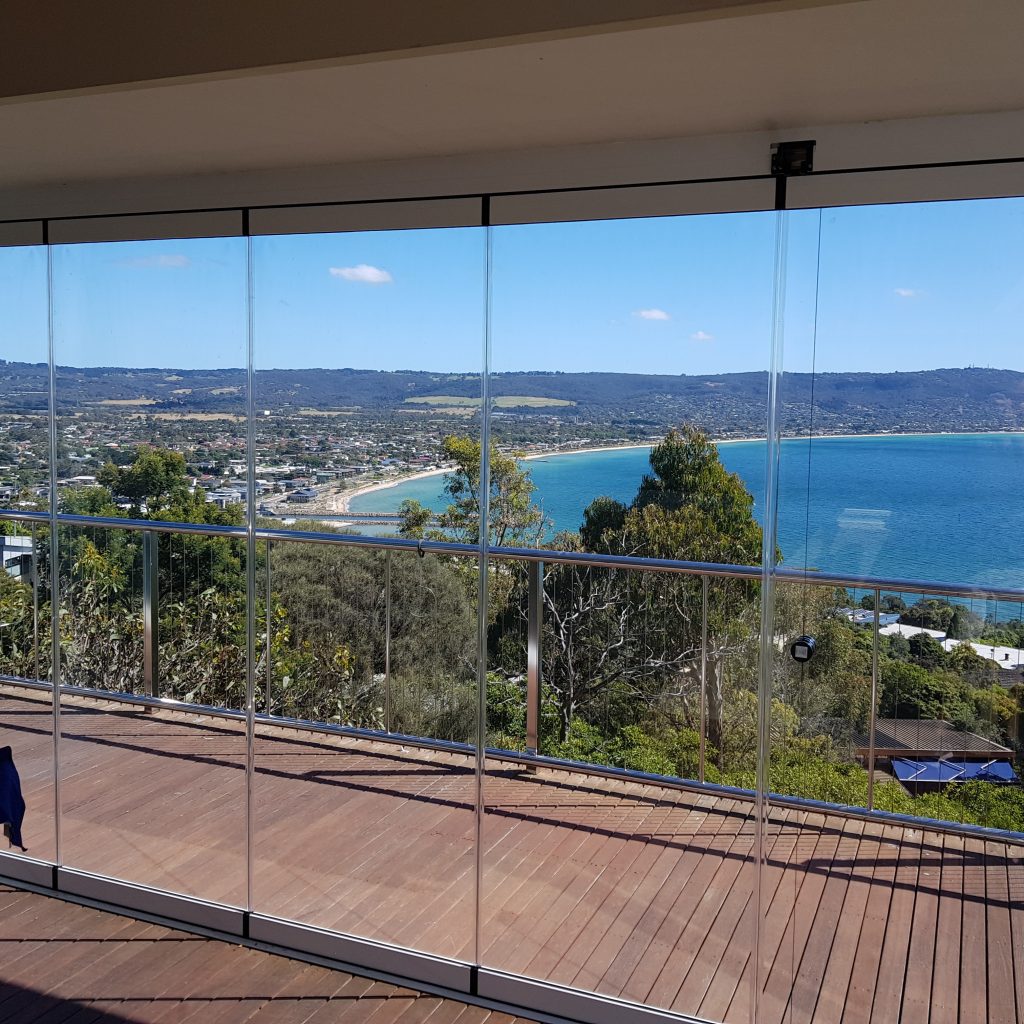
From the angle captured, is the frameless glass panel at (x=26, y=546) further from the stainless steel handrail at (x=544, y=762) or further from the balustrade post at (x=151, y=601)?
the balustrade post at (x=151, y=601)

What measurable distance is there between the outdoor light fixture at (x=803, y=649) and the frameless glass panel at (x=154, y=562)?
181cm

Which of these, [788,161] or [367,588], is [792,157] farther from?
[367,588]

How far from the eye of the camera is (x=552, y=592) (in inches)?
119

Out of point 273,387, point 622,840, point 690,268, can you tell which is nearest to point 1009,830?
point 622,840

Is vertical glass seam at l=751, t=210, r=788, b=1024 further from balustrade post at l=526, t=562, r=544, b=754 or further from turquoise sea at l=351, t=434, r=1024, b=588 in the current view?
balustrade post at l=526, t=562, r=544, b=754

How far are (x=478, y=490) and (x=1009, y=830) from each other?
64.1 inches

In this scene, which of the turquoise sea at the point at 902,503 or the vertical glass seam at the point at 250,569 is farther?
the vertical glass seam at the point at 250,569

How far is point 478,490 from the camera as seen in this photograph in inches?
118

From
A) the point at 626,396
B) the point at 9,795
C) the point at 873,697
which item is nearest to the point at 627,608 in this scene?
the point at 626,396

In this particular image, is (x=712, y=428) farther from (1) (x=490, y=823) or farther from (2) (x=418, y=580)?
(1) (x=490, y=823)

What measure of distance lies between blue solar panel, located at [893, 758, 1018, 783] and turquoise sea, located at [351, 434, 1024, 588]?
17.4 inches

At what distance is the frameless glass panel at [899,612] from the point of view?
7.94ft

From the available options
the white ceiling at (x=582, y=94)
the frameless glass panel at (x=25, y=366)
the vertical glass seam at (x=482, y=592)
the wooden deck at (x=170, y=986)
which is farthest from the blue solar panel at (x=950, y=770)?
the frameless glass panel at (x=25, y=366)

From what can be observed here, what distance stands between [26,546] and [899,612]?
3129mm
